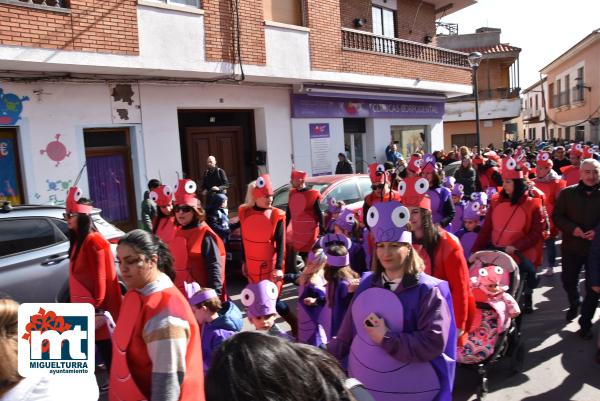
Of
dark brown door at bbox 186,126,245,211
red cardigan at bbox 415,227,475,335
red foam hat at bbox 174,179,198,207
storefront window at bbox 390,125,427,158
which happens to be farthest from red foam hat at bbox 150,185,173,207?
storefront window at bbox 390,125,427,158

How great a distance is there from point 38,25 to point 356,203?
615cm

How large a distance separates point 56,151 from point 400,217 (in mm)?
8922

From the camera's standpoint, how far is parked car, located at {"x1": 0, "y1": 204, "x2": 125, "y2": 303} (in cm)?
521

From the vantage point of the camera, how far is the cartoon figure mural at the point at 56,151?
9797mm

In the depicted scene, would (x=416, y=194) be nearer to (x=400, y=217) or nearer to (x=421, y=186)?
(x=421, y=186)

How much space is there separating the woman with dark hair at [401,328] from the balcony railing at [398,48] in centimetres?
1288

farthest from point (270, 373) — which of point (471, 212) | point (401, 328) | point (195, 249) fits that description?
point (471, 212)

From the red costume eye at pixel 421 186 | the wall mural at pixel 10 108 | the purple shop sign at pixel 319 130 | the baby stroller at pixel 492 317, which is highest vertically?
the wall mural at pixel 10 108

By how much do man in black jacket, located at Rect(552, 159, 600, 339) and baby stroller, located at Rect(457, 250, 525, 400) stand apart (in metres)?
1.01

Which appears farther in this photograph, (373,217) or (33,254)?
(33,254)

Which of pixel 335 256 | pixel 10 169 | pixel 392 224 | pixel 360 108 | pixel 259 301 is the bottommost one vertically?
pixel 259 301

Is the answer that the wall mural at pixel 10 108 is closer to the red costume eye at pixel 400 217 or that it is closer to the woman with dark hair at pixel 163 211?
the woman with dark hair at pixel 163 211

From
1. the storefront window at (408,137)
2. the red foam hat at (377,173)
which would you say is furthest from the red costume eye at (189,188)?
the storefront window at (408,137)

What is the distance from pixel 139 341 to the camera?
2.43 meters
